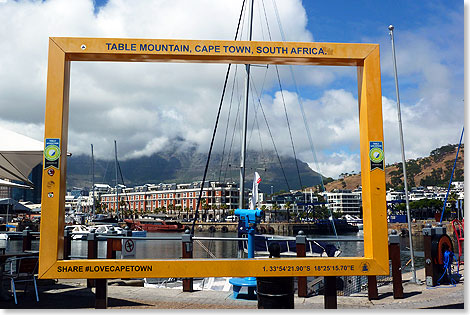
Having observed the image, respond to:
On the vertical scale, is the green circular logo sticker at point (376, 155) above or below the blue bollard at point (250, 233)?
above

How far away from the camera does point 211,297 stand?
26.3 ft

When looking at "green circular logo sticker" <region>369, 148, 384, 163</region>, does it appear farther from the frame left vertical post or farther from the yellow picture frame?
the frame left vertical post

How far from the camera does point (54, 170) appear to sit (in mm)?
4902

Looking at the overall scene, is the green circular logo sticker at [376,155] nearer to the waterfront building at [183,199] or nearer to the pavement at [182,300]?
the pavement at [182,300]

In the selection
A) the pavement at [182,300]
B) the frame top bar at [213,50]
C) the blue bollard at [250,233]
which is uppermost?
the frame top bar at [213,50]

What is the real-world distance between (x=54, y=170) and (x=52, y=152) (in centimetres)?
21

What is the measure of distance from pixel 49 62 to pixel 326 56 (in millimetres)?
3329

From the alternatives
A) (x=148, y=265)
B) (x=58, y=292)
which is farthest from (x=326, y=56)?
(x=58, y=292)

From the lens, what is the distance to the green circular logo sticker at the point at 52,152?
490 centimetres

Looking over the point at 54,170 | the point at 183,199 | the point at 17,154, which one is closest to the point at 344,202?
the point at 183,199

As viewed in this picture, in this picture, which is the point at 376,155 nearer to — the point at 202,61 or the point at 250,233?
the point at 202,61

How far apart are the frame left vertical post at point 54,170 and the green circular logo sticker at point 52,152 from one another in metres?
0.05

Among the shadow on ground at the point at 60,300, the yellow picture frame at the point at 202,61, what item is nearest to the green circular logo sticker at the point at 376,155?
the yellow picture frame at the point at 202,61

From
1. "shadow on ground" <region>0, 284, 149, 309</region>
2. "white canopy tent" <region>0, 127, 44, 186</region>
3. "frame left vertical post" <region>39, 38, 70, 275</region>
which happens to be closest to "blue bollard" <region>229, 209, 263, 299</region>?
"shadow on ground" <region>0, 284, 149, 309</region>
